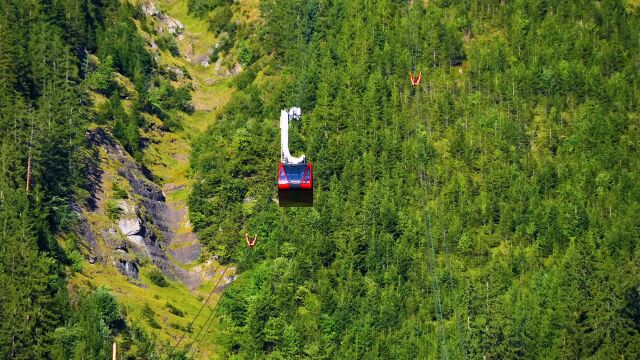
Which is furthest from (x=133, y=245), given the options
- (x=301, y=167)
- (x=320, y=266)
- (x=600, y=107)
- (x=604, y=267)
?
(x=301, y=167)

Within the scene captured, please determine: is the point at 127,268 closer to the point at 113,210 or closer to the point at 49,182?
the point at 113,210

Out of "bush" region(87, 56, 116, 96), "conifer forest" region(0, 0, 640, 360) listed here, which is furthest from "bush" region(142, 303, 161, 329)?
"bush" region(87, 56, 116, 96)

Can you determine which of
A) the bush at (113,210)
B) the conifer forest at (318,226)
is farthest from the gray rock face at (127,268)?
the bush at (113,210)

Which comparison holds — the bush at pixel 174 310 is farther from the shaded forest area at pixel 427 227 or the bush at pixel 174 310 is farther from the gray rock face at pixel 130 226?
the gray rock face at pixel 130 226

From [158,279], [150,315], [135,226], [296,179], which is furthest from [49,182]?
[296,179]

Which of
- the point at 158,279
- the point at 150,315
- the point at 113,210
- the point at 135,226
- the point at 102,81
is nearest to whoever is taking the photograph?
the point at 150,315

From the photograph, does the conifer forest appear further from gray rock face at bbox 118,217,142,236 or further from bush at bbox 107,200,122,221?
bush at bbox 107,200,122,221

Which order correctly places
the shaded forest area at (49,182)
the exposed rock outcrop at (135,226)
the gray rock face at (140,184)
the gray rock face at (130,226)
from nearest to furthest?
the shaded forest area at (49,182)
the exposed rock outcrop at (135,226)
the gray rock face at (130,226)
the gray rock face at (140,184)

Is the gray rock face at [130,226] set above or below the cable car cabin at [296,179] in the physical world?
below
